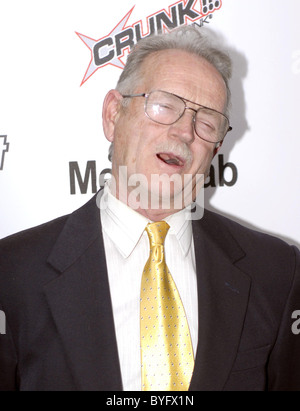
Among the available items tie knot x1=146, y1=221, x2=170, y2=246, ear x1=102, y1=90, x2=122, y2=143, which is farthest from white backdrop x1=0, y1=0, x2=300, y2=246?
tie knot x1=146, y1=221, x2=170, y2=246

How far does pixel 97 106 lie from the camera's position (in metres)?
1.83

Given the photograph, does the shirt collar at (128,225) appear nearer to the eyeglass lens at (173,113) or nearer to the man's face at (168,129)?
the man's face at (168,129)

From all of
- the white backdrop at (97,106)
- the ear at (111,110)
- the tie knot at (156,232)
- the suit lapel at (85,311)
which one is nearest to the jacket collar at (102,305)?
the suit lapel at (85,311)

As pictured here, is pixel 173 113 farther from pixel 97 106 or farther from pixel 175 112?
pixel 97 106

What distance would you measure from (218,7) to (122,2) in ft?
1.06

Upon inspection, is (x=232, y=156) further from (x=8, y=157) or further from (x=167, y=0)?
(x=8, y=157)

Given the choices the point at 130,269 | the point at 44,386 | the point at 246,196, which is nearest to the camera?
the point at 44,386

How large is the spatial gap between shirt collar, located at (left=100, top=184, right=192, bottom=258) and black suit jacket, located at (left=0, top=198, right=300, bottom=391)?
0.03 meters

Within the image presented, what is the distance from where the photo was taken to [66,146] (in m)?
1.82

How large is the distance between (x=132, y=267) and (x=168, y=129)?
369 millimetres

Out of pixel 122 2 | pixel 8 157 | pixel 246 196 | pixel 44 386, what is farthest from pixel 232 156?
pixel 44 386

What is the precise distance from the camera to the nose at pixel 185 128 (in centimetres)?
144

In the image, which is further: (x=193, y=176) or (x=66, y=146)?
(x=66, y=146)

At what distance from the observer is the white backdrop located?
1.80 metres
